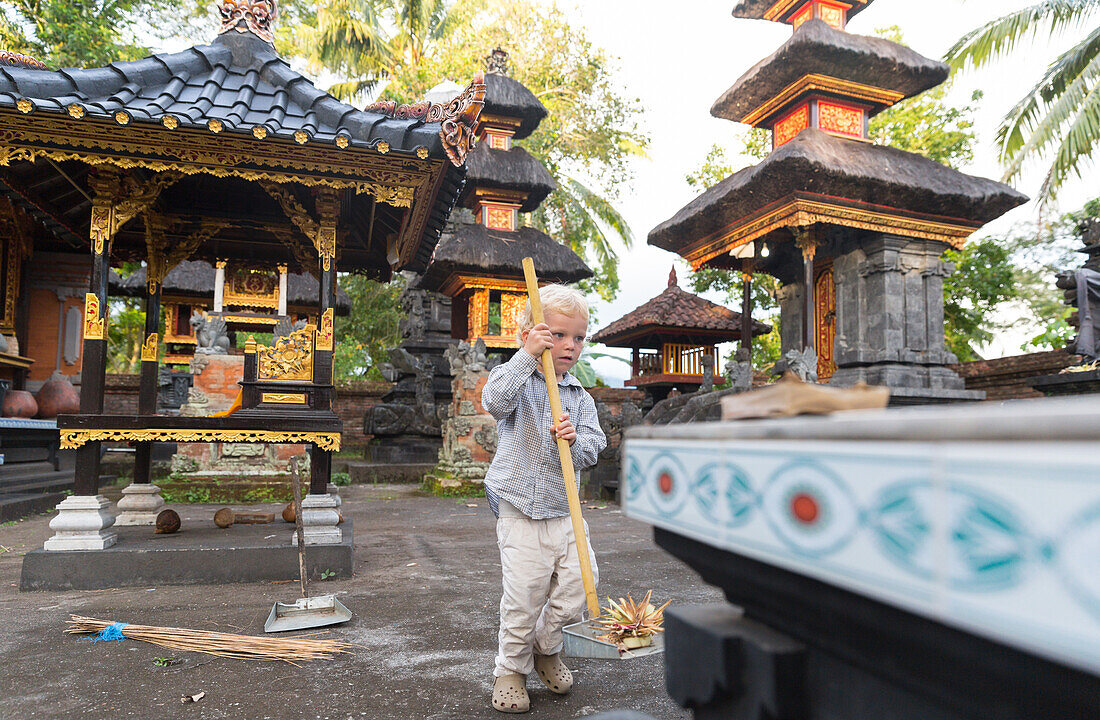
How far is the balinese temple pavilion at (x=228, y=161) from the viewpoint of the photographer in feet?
14.0

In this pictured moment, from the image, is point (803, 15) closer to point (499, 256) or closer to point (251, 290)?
point (499, 256)

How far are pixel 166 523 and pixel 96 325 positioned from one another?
147cm

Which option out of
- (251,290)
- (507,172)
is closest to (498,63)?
(507,172)

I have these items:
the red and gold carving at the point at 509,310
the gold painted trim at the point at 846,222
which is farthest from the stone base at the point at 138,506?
the gold painted trim at the point at 846,222

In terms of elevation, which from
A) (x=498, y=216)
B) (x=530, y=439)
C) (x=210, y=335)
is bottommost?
(x=530, y=439)

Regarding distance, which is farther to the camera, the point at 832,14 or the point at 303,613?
the point at 832,14

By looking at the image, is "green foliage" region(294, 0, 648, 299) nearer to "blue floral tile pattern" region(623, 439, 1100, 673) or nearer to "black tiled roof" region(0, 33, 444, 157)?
"black tiled roof" region(0, 33, 444, 157)

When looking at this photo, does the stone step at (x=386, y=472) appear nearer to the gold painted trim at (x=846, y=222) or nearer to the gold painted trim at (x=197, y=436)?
the gold painted trim at (x=846, y=222)

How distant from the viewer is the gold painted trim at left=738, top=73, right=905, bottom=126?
35.8 ft

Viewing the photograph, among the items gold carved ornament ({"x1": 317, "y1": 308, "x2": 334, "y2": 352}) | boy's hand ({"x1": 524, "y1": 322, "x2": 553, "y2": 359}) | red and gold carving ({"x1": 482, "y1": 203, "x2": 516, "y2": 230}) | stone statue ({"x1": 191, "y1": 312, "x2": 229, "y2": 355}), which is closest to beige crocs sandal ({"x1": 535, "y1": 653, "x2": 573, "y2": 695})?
boy's hand ({"x1": 524, "y1": 322, "x2": 553, "y2": 359})

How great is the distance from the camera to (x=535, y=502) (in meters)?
2.48

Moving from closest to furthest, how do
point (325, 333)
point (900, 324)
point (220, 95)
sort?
point (220, 95) < point (325, 333) < point (900, 324)

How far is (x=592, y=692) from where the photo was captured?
8.43ft

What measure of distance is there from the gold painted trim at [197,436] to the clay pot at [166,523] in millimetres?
612
